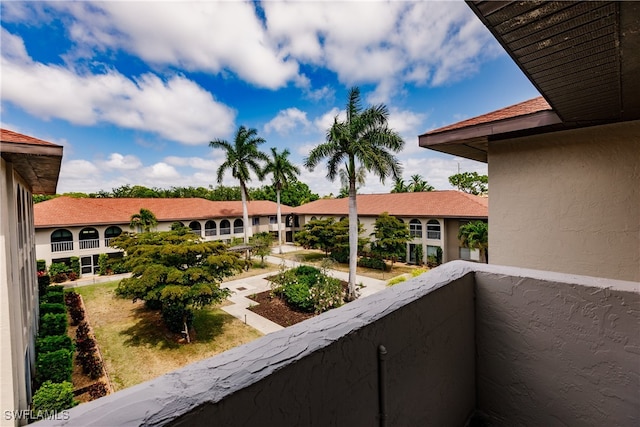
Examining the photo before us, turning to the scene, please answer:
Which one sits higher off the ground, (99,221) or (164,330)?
(99,221)

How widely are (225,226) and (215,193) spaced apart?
27.8 m

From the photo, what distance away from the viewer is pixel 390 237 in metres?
20.4

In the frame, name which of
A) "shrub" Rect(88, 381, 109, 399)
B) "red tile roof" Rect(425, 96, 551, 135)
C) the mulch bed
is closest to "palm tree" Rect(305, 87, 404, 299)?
the mulch bed

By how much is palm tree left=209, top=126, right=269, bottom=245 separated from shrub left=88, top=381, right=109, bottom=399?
59.1 feet

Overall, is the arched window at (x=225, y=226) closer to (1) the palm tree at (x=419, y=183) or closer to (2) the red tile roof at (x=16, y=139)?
(2) the red tile roof at (x=16, y=139)

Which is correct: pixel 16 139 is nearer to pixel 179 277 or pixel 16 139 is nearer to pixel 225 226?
pixel 179 277

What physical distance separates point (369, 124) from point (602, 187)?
11952 mm

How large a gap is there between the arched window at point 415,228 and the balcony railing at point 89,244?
24.3m

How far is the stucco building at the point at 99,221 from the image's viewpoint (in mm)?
19438

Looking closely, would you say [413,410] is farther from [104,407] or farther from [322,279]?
[322,279]

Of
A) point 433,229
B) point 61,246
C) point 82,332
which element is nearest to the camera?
point 82,332

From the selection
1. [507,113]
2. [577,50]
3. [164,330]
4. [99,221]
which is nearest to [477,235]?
[507,113]

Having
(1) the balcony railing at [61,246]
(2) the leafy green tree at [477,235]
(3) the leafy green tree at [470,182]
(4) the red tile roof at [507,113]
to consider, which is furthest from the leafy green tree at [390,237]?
(3) the leafy green tree at [470,182]

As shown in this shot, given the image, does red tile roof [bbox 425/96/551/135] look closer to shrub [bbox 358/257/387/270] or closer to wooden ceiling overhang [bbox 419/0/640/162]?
wooden ceiling overhang [bbox 419/0/640/162]
